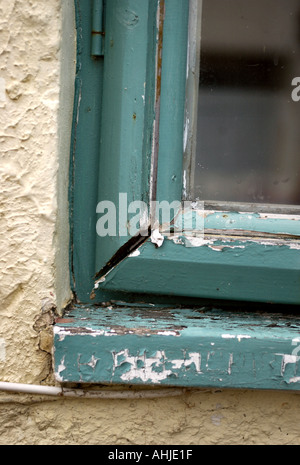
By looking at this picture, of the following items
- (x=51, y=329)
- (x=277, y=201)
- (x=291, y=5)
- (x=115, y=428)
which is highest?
(x=291, y=5)

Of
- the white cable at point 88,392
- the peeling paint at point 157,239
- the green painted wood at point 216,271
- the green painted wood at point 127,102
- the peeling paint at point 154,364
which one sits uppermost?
the green painted wood at point 127,102

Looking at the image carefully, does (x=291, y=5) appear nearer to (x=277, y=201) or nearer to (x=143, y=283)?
(x=277, y=201)

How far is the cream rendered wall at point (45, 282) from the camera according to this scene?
694mm

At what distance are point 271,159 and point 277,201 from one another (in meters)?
0.08

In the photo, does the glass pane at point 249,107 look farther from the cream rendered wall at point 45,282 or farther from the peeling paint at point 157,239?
the cream rendered wall at point 45,282

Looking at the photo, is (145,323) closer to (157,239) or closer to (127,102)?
(157,239)

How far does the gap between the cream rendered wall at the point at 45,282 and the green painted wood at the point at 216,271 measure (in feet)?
0.45

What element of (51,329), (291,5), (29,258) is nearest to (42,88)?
(29,258)

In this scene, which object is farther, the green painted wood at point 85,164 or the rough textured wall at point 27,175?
the green painted wood at point 85,164

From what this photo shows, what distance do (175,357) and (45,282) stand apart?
234 millimetres

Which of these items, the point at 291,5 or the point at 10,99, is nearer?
the point at 10,99

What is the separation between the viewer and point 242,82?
2.81ft

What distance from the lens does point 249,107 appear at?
0.86m

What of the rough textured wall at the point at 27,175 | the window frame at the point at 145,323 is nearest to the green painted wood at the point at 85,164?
the window frame at the point at 145,323
